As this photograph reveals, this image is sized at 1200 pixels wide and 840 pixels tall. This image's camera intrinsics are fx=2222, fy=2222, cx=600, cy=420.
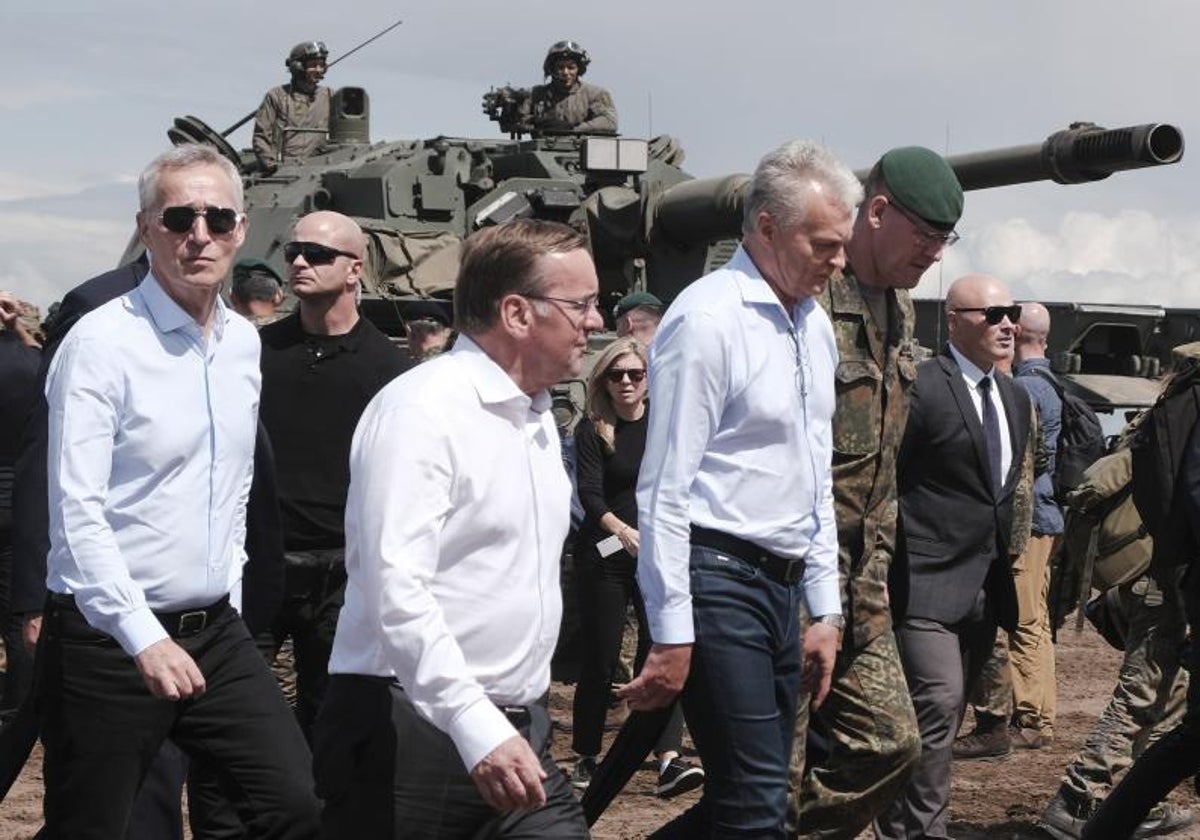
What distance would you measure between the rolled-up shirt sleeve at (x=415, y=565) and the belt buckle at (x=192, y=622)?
112cm

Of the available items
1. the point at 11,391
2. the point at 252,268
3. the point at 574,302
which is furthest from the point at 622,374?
the point at 574,302

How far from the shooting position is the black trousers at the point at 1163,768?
271 inches

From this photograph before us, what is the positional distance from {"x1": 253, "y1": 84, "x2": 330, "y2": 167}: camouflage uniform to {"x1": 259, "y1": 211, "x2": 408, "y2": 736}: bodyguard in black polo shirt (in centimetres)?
1031

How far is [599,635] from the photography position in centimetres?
1000

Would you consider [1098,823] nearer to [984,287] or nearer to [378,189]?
[984,287]

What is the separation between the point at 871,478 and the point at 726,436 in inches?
35.6

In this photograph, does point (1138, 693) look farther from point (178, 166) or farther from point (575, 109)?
point (575, 109)

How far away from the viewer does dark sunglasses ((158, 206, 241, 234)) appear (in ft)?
17.2

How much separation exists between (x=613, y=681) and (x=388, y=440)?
265 inches

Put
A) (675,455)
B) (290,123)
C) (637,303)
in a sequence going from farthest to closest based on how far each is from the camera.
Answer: (290,123)
(637,303)
(675,455)

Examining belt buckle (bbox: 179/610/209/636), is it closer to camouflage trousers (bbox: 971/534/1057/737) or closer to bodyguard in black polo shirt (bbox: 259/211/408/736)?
bodyguard in black polo shirt (bbox: 259/211/408/736)

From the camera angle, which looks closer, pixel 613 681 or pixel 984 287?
pixel 984 287

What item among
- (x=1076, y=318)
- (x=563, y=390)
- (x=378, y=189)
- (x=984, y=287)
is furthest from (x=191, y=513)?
(x=1076, y=318)

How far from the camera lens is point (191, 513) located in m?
5.16
